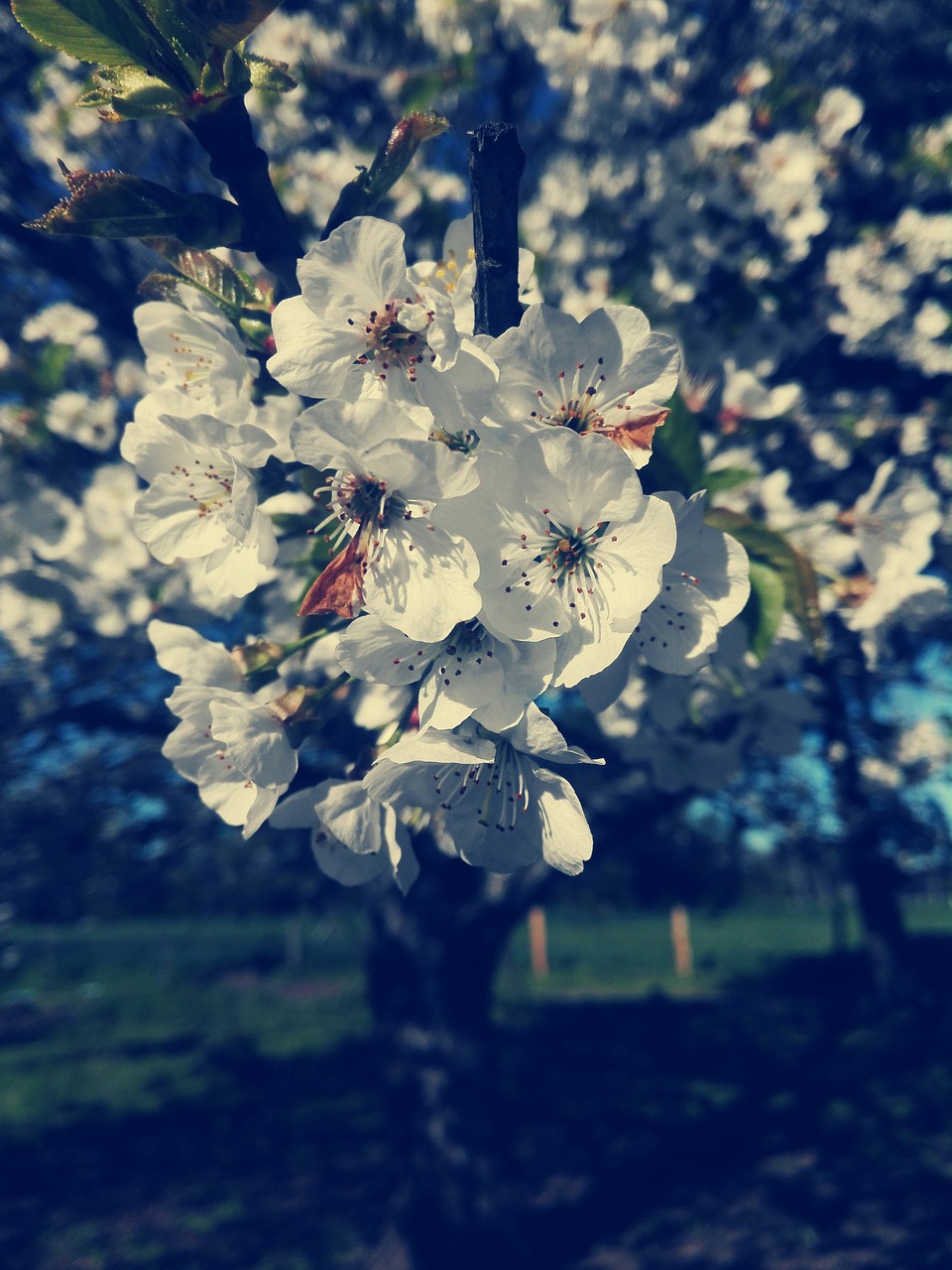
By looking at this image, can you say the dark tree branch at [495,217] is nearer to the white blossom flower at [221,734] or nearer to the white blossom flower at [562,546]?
the white blossom flower at [562,546]

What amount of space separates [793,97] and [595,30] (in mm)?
904

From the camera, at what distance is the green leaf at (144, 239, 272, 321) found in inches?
45.9

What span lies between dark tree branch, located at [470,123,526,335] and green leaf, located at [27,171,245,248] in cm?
35

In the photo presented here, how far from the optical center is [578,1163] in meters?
6.05

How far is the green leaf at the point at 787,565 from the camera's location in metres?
1.31

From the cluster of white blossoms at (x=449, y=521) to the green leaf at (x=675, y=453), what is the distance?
115mm

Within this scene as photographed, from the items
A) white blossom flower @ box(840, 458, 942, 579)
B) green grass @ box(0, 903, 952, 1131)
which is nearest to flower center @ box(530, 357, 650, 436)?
white blossom flower @ box(840, 458, 942, 579)

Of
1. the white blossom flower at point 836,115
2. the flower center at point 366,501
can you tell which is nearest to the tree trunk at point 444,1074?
the flower center at point 366,501

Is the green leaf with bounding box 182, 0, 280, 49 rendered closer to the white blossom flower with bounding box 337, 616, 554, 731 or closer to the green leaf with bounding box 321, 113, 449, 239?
the green leaf with bounding box 321, 113, 449, 239

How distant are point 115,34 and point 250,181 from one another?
218 mm

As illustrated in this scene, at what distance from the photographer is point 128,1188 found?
595cm

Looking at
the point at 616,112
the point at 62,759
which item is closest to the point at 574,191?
the point at 616,112

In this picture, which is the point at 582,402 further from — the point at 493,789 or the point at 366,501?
the point at 493,789

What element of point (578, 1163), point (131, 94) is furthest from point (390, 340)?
point (578, 1163)
